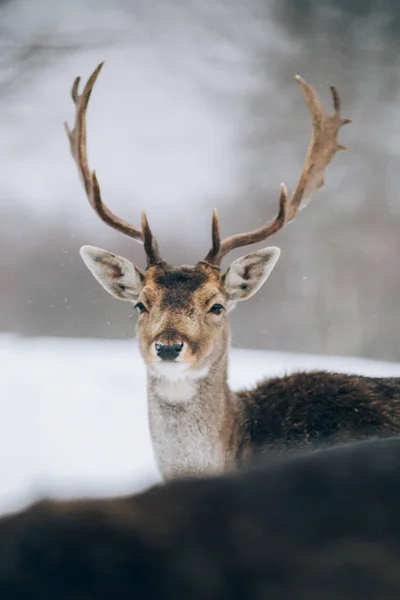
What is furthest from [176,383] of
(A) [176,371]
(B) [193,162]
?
(B) [193,162]

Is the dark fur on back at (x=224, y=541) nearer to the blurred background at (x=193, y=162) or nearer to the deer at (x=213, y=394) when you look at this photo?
the deer at (x=213, y=394)

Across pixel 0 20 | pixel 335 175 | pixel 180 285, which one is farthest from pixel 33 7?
pixel 180 285

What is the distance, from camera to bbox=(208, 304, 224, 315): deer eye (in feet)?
5.01

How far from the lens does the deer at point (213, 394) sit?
4.82 ft

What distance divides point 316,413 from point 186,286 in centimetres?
36

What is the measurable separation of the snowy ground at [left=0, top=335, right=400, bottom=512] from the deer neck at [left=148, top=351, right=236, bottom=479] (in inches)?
11.4

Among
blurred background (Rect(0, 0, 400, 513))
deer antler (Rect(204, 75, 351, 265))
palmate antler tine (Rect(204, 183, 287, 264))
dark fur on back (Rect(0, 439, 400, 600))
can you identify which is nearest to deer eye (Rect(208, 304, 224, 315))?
palmate antler tine (Rect(204, 183, 287, 264))

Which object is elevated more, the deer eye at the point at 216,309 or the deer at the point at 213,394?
the deer eye at the point at 216,309

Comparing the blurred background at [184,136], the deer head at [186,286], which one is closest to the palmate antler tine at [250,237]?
the deer head at [186,286]

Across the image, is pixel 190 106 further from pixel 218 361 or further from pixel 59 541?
pixel 59 541

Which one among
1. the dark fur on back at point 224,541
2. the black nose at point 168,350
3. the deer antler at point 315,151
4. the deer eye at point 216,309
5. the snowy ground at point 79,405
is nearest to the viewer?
the dark fur on back at point 224,541

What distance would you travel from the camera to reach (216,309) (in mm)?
1536

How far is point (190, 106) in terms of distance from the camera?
139 inches

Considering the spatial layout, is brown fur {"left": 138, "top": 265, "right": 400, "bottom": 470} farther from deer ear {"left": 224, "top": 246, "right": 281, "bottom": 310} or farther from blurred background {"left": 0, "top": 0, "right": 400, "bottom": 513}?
blurred background {"left": 0, "top": 0, "right": 400, "bottom": 513}
